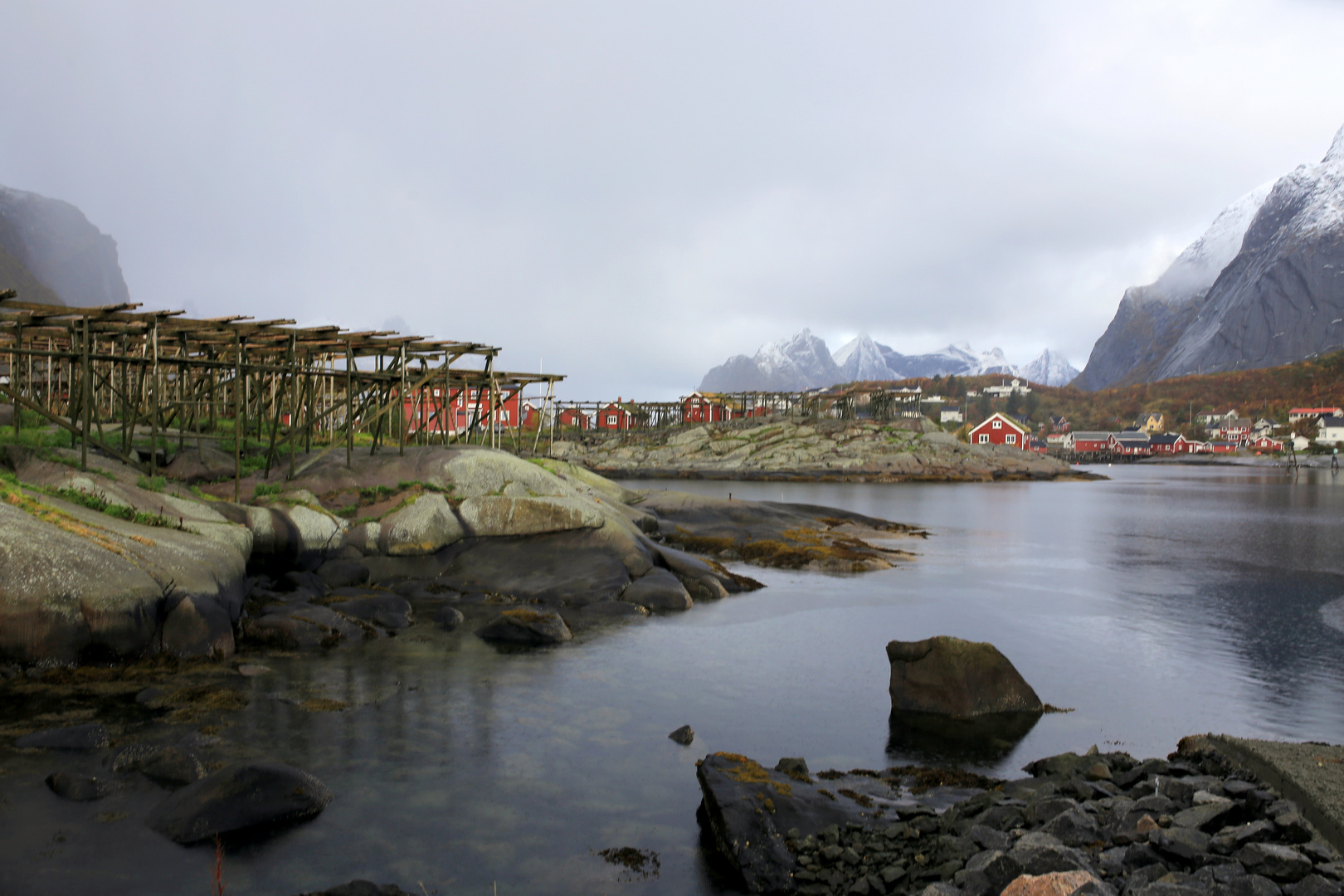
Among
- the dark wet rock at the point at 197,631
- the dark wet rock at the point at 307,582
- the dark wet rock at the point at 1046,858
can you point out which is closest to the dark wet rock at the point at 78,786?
the dark wet rock at the point at 197,631

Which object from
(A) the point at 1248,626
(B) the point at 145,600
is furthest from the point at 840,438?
(B) the point at 145,600

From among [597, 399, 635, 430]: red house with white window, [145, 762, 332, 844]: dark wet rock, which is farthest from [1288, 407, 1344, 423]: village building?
[145, 762, 332, 844]: dark wet rock

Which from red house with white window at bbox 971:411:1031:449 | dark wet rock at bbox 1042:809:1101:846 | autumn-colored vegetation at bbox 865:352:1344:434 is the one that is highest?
autumn-colored vegetation at bbox 865:352:1344:434

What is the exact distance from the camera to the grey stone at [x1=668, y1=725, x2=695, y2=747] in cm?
1126

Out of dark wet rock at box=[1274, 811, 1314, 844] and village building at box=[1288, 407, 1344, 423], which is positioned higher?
village building at box=[1288, 407, 1344, 423]

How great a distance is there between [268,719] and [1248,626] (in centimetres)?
2091

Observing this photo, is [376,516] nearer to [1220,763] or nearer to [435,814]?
[435,814]

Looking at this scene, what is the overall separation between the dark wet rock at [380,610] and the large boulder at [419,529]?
11.8ft

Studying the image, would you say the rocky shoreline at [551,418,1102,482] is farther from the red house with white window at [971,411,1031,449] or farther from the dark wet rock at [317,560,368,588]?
the dark wet rock at [317,560,368,588]

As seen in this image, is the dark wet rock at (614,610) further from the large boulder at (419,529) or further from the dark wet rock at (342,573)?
the dark wet rock at (342,573)

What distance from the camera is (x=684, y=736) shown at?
11328mm

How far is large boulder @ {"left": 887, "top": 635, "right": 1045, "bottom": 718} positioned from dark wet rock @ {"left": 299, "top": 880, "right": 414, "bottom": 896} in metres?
8.14

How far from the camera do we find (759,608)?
20672mm

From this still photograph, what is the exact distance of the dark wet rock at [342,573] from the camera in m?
19.6
